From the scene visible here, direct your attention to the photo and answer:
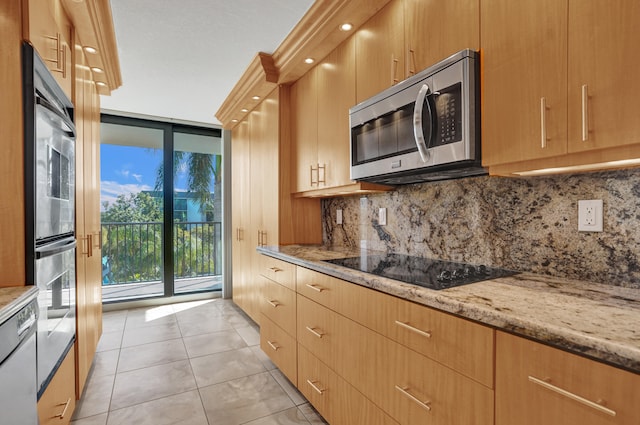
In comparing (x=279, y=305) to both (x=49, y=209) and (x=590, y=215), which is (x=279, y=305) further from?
(x=590, y=215)

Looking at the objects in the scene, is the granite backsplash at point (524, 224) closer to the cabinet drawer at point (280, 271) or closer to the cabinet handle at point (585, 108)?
the cabinet handle at point (585, 108)

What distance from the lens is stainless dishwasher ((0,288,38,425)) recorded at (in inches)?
39.3

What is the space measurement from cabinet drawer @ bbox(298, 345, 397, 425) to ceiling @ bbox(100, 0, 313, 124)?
2230mm

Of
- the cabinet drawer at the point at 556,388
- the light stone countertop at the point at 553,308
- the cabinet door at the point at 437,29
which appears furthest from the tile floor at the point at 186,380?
the cabinet door at the point at 437,29

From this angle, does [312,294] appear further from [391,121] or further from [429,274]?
[391,121]

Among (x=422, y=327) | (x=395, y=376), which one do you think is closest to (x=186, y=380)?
(x=395, y=376)

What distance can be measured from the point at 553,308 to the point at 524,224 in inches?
25.8

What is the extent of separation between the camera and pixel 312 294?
194cm

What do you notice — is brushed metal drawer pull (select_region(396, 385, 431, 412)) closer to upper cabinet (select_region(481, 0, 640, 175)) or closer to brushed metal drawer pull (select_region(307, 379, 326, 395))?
brushed metal drawer pull (select_region(307, 379, 326, 395))

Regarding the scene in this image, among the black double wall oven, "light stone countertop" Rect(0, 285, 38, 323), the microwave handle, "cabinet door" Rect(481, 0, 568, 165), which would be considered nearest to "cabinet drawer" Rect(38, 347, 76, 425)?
the black double wall oven

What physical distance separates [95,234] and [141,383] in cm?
124

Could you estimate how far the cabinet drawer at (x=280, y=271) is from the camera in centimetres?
221

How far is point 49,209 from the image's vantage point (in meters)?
1.58

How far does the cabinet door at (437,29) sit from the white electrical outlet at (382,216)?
3.21 ft
